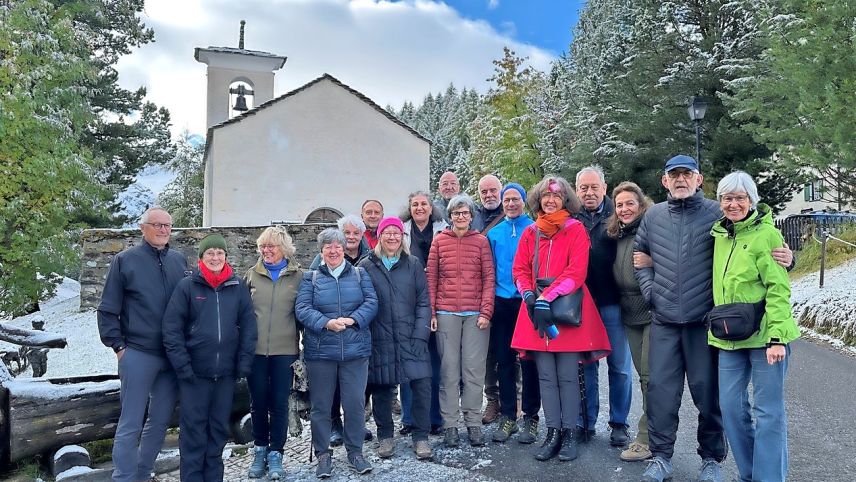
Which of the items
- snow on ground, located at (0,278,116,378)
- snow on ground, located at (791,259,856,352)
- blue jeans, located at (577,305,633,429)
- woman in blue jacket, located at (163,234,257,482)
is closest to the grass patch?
snow on ground, located at (791,259,856,352)

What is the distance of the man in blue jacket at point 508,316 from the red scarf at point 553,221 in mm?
562

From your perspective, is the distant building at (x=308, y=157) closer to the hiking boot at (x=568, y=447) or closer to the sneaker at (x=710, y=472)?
the hiking boot at (x=568, y=447)

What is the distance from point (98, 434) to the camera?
16.4 ft

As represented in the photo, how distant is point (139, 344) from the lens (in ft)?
14.3

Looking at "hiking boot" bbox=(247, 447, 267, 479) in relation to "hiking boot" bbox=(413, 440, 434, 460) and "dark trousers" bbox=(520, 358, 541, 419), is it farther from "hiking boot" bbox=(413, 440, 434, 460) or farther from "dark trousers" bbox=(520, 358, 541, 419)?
"dark trousers" bbox=(520, 358, 541, 419)

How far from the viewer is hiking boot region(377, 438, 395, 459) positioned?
4984 mm

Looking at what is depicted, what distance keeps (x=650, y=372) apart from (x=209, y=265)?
10.8ft

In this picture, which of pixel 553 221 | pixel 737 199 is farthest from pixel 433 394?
pixel 737 199

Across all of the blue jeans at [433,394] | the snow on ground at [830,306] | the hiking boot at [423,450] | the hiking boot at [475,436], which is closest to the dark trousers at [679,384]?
the hiking boot at [475,436]

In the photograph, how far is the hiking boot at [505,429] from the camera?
5227mm

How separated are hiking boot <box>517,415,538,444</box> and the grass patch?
11316 millimetres

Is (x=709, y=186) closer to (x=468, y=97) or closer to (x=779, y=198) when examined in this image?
(x=779, y=198)

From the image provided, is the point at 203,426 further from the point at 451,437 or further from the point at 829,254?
the point at 829,254

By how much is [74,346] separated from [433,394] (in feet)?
26.9
